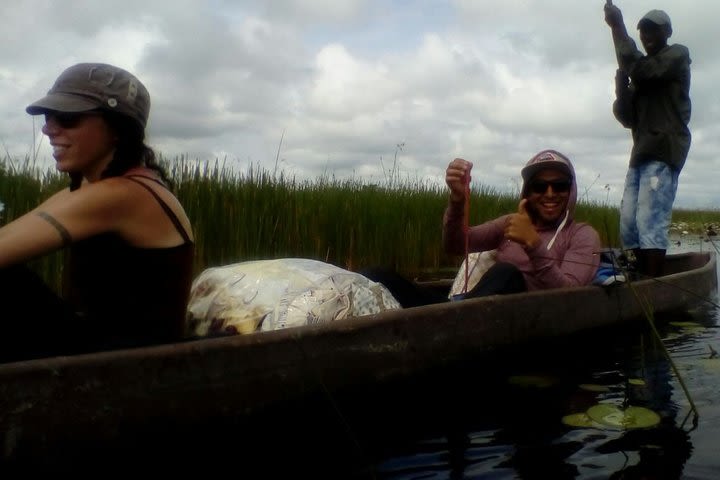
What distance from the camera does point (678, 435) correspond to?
270cm

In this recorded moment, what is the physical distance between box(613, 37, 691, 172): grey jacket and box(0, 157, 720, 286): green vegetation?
88 cm

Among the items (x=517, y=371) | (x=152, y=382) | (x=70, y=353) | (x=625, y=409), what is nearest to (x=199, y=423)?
(x=152, y=382)

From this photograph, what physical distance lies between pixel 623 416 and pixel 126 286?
178 centimetres

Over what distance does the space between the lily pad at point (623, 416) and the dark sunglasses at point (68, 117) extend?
1999mm

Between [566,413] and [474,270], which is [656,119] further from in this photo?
[566,413]

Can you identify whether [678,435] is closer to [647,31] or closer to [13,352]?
[13,352]

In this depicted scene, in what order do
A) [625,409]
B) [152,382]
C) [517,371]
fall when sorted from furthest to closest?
[517,371] < [625,409] < [152,382]

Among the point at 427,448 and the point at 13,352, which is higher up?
the point at 13,352

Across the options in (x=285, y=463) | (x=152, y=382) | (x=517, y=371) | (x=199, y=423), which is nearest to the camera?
(x=152, y=382)

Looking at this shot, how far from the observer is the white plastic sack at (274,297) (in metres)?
2.96

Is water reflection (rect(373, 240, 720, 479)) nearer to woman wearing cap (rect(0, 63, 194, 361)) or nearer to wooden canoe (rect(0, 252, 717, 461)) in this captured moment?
wooden canoe (rect(0, 252, 717, 461))

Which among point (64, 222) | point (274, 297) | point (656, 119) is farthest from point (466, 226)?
point (656, 119)

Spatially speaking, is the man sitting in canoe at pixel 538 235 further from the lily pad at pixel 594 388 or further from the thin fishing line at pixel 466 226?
the lily pad at pixel 594 388

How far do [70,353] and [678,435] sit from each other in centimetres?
201
